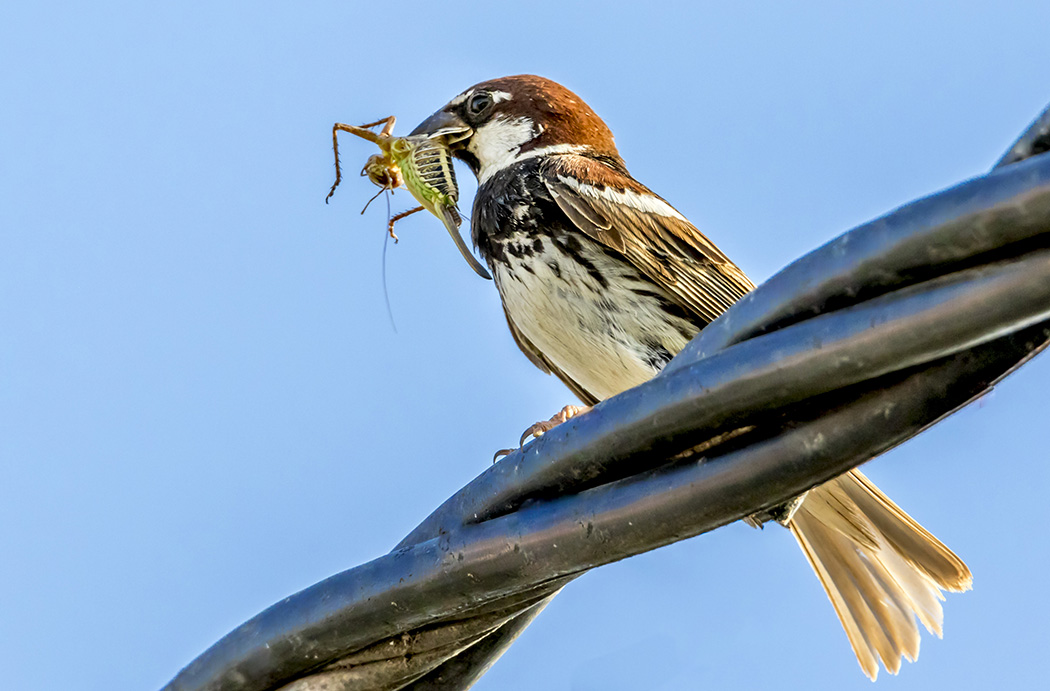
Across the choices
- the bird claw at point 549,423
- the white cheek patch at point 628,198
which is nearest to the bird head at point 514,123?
the white cheek patch at point 628,198

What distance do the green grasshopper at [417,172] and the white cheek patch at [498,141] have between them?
117 millimetres

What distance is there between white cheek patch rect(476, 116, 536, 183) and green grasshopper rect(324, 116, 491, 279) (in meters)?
0.12

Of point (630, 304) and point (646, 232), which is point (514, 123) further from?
point (630, 304)

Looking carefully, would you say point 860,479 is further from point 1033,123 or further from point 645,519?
point 1033,123

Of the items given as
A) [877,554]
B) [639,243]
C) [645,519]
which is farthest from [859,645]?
[645,519]

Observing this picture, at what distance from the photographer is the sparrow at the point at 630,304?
362cm

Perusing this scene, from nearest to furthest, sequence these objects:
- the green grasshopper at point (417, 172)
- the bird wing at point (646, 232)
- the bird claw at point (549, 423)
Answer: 1. the bird claw at point (549, 423)
2. the bird wing at point (646, 232)
3. the green grasshopper at point (417, 172)

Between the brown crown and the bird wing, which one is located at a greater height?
the brown crown

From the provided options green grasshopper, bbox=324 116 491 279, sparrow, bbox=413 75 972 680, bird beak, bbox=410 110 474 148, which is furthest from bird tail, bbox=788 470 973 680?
bird beak, bbox=410 110 474 148

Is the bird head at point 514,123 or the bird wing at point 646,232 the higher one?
the bird head at point 514,123

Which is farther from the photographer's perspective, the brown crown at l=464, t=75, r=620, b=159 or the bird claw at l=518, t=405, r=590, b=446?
the brown crown at l=464, t=75, r=620, b=159

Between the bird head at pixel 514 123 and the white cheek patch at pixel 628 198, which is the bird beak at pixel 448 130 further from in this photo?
the white cheek patch at pixel 628 198

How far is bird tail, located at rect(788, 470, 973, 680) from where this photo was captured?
3.54 m

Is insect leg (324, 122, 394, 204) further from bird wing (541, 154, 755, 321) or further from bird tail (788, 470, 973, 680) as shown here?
bird tail (788, 470, 973, 680)
